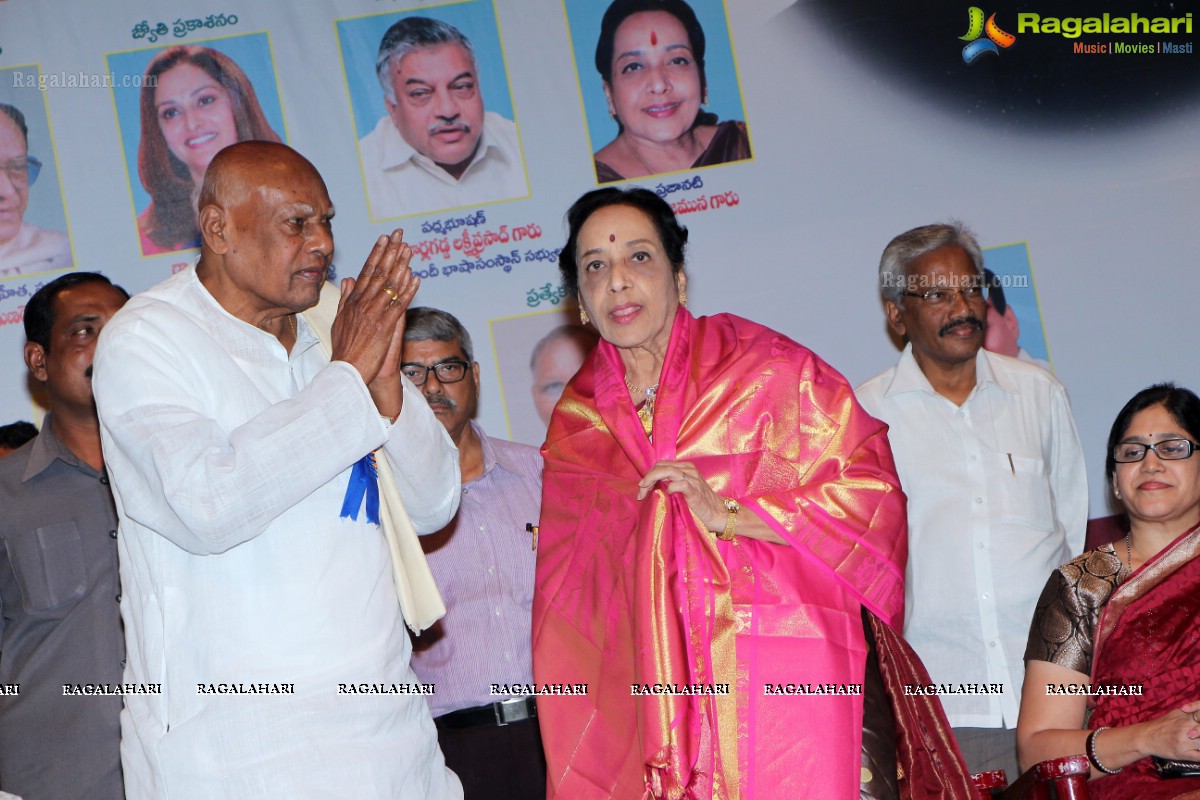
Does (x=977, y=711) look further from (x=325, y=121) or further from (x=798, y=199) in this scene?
(x=325, y=121)

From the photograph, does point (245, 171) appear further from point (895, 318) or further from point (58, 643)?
point (895, 318)

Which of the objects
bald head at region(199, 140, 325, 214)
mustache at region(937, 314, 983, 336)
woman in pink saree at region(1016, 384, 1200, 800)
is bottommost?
woman in pink saree at region(1016, 384, 1200, 800)

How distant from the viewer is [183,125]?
522 cm

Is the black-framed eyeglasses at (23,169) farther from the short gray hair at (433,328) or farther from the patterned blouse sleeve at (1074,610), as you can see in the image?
the patterned blouse sleeve at (1074,610)

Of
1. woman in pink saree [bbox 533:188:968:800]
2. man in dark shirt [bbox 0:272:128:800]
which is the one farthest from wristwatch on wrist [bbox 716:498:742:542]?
man in dark shirt [bbox 0:272:128:800]

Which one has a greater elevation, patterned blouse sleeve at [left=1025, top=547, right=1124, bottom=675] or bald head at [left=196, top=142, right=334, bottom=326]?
bald head at [left=196, top=142, right=334, bottom=326]

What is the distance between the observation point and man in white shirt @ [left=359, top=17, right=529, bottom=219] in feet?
17.4

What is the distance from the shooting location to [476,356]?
5305 mm

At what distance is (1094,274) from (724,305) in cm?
158

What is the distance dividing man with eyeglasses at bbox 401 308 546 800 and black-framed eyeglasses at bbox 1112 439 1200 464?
5.80 feet

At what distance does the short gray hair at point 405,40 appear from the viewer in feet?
17.4

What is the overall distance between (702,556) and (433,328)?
1.61 metres

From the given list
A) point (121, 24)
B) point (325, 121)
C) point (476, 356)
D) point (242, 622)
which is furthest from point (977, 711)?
point (121, 24)

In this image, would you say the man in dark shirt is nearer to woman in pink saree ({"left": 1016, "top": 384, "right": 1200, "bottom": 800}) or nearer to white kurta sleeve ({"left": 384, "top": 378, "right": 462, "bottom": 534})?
white kurta sleeve ({"left": 384, "top": 378, "right": 462, "bottom": 534})
